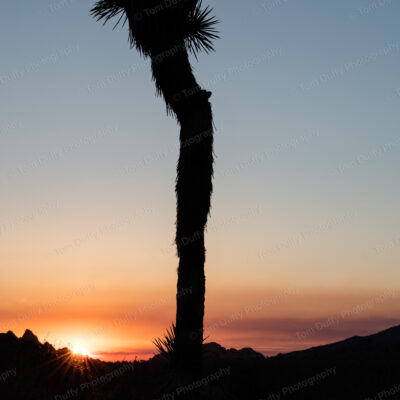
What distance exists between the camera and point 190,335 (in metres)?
11.8

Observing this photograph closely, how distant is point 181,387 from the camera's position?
11352 mm

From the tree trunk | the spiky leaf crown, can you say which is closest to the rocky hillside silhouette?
the tree trunk

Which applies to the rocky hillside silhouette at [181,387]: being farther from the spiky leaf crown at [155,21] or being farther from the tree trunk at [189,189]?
the spiky leaf crown at [155,21]

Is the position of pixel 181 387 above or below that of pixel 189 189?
below

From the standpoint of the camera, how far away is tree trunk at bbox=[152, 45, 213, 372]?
11844 millimetres

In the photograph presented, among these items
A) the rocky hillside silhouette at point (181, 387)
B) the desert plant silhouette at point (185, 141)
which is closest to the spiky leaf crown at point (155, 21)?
the desert plant silhouette at point (185, 141)

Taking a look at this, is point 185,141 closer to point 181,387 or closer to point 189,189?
point 189,189

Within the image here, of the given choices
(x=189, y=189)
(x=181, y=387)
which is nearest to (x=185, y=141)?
(x=189, y=189)

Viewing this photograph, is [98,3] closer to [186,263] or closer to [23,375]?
[186,263]

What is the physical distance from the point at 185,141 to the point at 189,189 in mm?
1194

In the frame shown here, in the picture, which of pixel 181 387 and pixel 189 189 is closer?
pixel 181 387

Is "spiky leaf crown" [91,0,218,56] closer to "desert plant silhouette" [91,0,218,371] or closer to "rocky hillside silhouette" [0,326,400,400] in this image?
"desert plant silhouette" [91,0,218,371]

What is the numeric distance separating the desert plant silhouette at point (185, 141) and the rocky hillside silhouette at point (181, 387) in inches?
41.1

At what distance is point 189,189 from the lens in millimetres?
12289
